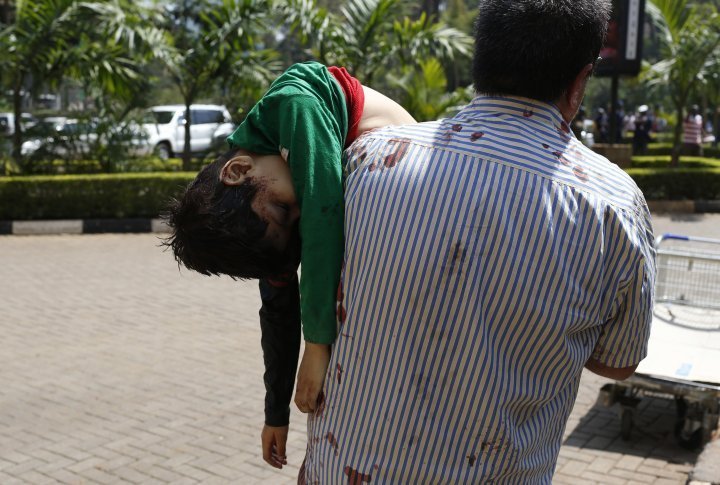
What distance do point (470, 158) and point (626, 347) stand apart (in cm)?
45

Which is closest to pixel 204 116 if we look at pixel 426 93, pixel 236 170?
pixel 426 93

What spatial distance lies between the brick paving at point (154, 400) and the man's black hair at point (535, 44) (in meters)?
3.21

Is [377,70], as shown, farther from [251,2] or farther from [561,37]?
[561,37]

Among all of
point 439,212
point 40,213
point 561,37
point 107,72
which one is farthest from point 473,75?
point 107,72

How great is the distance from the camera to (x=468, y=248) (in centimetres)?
143

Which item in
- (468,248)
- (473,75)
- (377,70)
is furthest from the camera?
(377,70)

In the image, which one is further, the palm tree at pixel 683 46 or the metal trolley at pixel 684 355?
the palm tree at pixel 683 46

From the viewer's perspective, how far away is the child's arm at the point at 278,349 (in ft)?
6.03

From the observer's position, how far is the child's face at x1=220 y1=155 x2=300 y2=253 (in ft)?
5.30

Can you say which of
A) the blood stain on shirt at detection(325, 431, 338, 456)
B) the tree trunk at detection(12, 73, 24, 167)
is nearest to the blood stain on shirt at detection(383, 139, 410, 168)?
the blood stain on shirt at detection(325, 431, 338, 456)

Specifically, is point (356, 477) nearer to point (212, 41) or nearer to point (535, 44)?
point (535, 44)

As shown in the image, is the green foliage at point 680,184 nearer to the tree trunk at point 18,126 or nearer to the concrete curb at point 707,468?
the tree trunk at point 18,126

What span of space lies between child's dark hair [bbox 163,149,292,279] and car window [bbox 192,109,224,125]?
2170 centimetres

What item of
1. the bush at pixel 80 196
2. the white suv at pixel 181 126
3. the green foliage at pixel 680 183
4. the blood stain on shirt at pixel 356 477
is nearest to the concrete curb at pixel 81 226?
the bush at pixel 80 196
